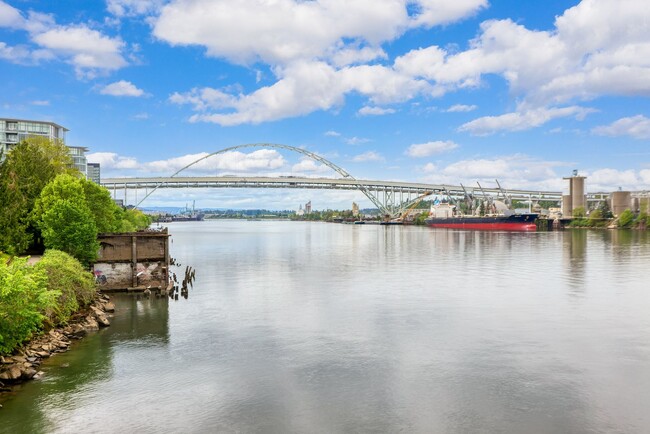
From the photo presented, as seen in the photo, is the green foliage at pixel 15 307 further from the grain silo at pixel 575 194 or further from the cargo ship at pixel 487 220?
the grain silo at pixel 575 194

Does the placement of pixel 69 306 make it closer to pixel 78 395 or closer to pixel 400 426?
pixel 78 395

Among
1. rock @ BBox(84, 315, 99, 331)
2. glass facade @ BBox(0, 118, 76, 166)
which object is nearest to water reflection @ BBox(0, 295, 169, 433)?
rock @ BBox(84, 315, 99, 331)

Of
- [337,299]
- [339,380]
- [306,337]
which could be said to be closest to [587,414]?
[339,380]

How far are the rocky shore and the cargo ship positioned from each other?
12797cm

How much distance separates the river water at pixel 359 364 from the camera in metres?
14.8

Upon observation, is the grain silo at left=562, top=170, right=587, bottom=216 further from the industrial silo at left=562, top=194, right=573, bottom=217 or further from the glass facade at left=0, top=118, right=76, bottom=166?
the glass facade at left=0, top=118, right=76, bottom=166

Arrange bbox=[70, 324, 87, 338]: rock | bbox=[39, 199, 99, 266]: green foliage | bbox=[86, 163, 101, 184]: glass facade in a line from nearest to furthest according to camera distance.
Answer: bbox=[70, 324, 87, 338]: rock → bbox=[39, 199, 99, 266]: green foliage → bbox=[86, 163, 101, 184]: glass facade

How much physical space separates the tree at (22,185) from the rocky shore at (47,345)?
232 inches

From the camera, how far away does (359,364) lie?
1959 cm

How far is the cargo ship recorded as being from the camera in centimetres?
14000

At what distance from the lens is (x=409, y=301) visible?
32438 millimetres

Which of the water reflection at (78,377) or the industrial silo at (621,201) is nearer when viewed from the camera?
the water reflection at (78,377)

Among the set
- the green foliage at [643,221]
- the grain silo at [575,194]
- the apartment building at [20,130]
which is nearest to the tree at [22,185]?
the apartment building at [20,130]

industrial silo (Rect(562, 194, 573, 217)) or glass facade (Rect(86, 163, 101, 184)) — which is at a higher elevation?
glass facade (Rect(86, 163, 101, 184))
